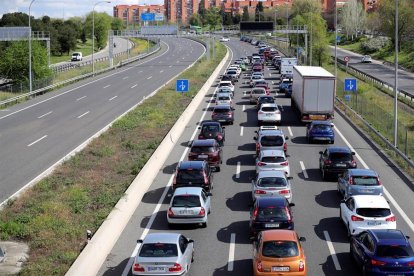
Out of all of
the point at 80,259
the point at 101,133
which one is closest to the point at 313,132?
the point at 101,133

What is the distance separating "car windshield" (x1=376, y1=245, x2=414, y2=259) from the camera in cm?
1641

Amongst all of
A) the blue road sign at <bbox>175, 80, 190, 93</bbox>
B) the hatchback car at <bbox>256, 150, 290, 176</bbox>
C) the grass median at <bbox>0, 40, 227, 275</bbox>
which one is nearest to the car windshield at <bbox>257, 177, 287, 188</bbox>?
the hatchback car at <bbox>256, 150, 290, 176</bbox>

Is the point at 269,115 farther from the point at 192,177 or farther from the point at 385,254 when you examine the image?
the point at 385,254

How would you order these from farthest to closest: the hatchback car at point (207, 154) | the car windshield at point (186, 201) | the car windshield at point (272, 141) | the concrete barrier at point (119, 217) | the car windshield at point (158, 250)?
the car windshield at point (272, 141), the hatchback car at point (207, 154), the car windshield at point (186, 201), the concrete barrier at point (119, 217), the car windshield at point (158, 250)

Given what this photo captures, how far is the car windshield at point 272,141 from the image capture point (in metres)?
31.8

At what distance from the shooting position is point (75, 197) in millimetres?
24609

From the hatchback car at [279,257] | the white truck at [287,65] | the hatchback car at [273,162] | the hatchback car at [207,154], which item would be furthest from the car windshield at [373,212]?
the white truck at [287,65]

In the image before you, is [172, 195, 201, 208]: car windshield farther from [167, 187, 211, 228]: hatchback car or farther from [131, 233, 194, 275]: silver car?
[131, 233, 194, 275]: silver car

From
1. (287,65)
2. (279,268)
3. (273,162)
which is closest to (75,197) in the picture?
(273,162)

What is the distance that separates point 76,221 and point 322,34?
256 feet

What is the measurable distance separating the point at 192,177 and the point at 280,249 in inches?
368

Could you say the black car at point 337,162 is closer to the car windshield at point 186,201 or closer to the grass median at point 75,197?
the grass median at point 75,197

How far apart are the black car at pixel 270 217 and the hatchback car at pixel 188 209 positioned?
187 cm

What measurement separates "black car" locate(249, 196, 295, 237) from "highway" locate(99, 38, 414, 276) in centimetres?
71
